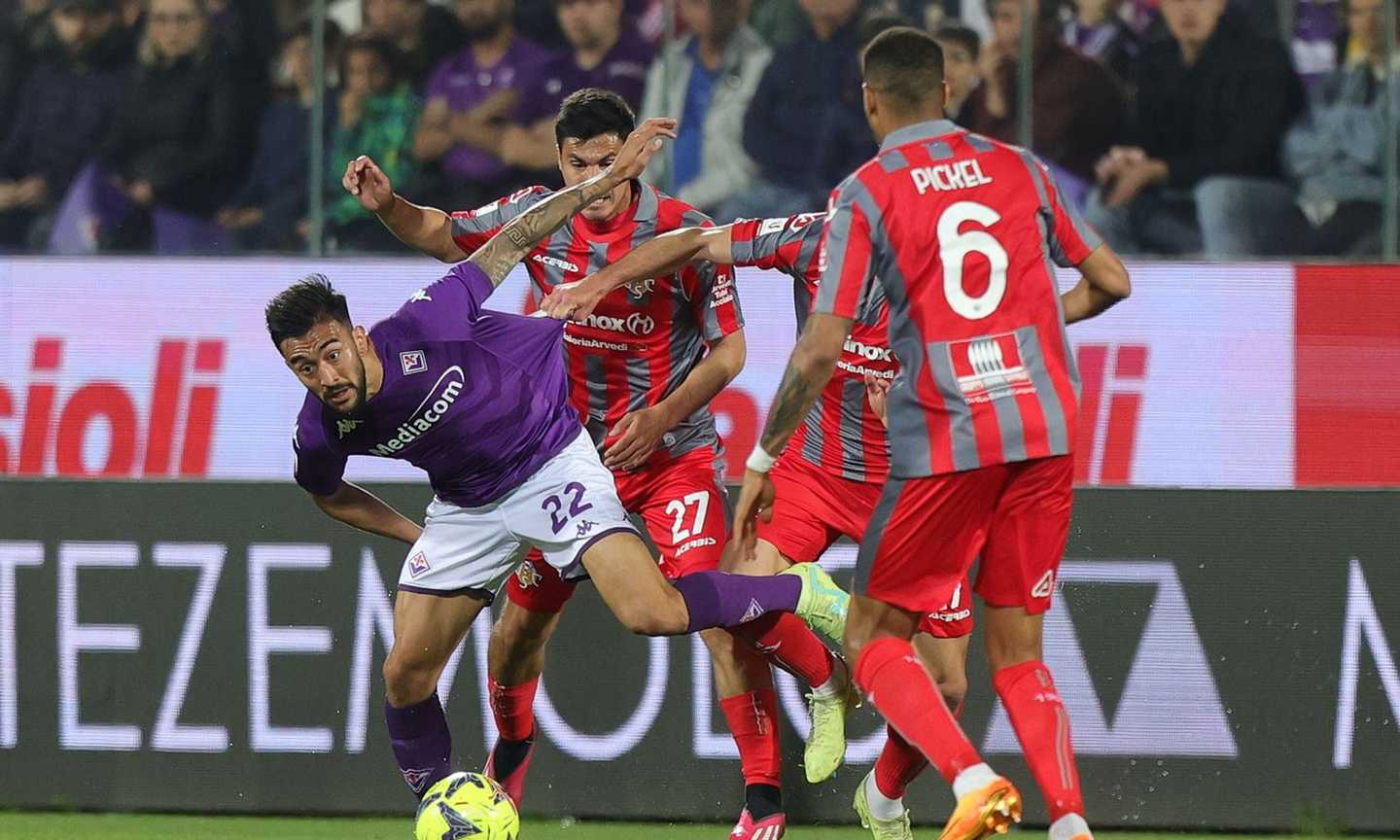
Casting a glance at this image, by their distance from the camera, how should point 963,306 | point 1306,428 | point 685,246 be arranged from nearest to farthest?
point 963,306, point 685,246, point 1306,428

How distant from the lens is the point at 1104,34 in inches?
404

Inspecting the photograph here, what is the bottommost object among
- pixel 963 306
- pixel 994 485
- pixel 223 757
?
pixel 223 757

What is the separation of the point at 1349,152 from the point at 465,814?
239 inches

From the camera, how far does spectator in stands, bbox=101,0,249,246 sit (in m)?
11.0

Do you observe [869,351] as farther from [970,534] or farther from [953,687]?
[970,534]

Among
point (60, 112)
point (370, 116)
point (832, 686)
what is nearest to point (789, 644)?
point (832, 686)

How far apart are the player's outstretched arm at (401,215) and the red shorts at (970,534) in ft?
6.92

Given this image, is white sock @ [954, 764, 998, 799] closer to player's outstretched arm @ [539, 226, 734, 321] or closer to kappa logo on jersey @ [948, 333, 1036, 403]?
kappa logo on jersey @ [948, 333, 1036, 403]

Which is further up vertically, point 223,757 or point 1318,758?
point 1318,758

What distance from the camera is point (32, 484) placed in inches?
286

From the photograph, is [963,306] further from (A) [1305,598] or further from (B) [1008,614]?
(A) [1305,598]

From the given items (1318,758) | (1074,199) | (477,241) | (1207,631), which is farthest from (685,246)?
(1074,199)

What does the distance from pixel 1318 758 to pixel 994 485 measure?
86.8 inches

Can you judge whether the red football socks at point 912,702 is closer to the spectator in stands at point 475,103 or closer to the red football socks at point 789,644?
the red football socks at point 789,644
